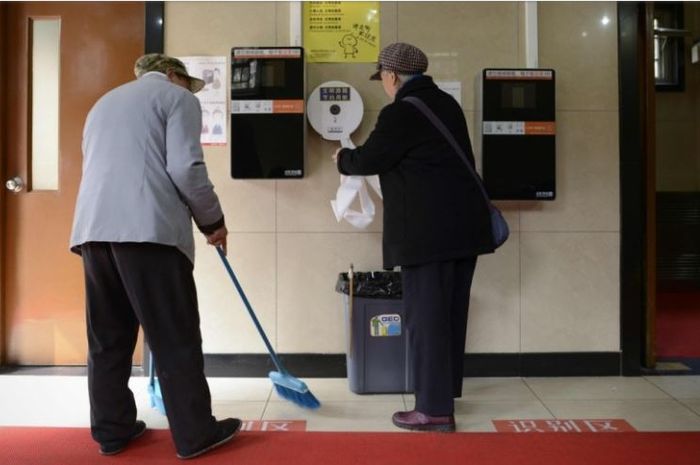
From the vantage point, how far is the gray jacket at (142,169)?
1849 millimetres

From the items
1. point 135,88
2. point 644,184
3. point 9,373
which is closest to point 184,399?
point 135,88

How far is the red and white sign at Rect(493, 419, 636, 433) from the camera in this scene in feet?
7.48

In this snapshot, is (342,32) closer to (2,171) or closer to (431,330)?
(431,330)

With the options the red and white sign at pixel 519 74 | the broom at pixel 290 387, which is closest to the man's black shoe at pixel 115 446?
the broom at pixel 290 387

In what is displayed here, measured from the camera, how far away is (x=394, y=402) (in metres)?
2.62

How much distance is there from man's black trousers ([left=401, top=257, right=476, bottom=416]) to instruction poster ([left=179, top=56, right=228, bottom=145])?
1313mm

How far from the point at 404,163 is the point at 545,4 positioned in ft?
4.66

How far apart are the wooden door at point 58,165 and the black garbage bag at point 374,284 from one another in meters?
1.48

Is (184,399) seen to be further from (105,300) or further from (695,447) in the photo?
(695,447)

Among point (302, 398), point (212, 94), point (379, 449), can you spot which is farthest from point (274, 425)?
point (212, 94)

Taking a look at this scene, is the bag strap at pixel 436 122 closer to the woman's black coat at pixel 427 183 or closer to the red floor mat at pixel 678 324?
the woman's black coat at pixel 427 183

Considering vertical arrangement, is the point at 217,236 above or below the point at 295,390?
above

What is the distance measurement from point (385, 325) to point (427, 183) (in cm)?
82

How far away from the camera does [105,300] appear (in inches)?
76.9
